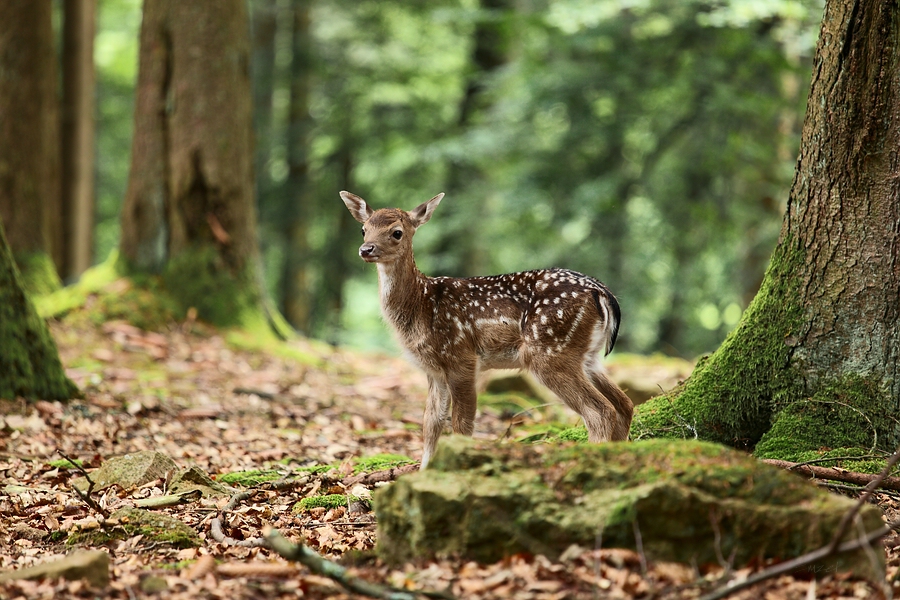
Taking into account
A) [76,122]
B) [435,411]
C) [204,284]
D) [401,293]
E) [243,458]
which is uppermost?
[76,122]

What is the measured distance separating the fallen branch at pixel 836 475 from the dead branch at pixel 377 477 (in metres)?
2.19

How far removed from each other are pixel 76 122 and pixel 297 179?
4.31 metres

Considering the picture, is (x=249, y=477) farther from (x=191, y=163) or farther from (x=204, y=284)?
(x=191, y=163)

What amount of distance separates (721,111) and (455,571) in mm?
10758

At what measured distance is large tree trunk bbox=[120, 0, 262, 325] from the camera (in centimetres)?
1108

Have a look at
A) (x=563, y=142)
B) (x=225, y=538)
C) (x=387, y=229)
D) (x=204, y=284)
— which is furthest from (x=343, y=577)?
(x=563, y=142)

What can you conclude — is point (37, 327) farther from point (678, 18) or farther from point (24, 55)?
point (678, 18)

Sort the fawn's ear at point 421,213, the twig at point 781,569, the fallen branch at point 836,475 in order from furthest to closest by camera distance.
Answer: the fawn's ear at point 421,213, the fallen branch at point 836,475, the twig at point 781,569

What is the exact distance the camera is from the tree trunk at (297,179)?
703 inches

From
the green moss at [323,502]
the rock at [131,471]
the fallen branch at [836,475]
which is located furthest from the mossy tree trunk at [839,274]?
the rock at [131,471]

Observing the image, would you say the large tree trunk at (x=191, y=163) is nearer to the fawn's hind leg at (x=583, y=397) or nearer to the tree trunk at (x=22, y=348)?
the tree trunk at (x=22, y=348)

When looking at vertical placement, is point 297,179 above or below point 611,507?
above

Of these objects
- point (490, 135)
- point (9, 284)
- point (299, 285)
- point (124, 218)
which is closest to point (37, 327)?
point (9, 284)

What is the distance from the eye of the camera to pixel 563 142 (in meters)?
13.5
